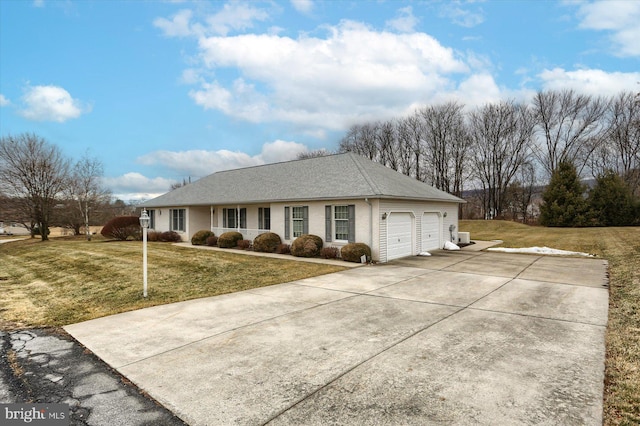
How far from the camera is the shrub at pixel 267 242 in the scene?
17266 mm

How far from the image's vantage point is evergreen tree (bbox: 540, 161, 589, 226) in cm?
3103

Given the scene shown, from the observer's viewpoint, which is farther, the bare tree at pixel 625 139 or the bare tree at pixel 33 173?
the bare tree at pixel 625 139

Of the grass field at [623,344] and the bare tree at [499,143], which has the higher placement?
the bare tree at [499,143]

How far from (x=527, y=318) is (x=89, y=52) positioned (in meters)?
18.2

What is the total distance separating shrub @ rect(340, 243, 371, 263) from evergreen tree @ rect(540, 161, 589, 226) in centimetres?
2734

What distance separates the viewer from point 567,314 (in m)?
6.50

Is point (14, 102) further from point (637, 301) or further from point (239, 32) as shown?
point (637, 301)

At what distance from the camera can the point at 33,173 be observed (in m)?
27.3

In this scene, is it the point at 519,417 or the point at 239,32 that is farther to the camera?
the point at 239,32

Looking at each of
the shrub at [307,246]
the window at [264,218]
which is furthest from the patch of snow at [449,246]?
the window at [264,218]

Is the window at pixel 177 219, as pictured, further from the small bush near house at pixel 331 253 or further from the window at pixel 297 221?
the small bush near house at pixel 331 253

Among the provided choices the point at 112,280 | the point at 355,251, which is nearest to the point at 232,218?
the point at 355,251

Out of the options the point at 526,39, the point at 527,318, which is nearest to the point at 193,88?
the point at 526,39

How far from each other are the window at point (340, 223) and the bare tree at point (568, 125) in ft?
103
